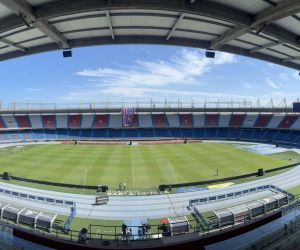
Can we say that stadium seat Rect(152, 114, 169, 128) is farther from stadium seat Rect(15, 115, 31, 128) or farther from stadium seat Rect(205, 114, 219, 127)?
stadium seat Rect(15, 115, 31, 128)

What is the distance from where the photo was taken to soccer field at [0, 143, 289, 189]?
2998 centimetres

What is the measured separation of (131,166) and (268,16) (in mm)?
30989

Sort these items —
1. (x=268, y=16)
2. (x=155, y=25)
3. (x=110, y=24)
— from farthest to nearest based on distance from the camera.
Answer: (x=155, y=25) < (x=110, y=24) < (x=268, y=16)

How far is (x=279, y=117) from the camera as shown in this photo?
74562 millimetres

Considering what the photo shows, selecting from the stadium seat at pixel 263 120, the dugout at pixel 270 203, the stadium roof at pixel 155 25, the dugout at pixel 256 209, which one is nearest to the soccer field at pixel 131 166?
the dugout at pixel 270 203

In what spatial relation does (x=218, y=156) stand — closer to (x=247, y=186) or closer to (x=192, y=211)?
(x=247, y=186)

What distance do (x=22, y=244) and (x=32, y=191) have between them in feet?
50.1

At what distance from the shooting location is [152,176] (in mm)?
31281

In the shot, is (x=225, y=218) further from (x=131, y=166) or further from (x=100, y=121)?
(x=100, y=121)

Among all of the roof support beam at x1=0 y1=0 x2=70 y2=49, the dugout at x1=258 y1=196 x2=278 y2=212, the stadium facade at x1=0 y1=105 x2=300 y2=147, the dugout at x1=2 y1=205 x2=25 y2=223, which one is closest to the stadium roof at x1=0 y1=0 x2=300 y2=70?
the roof support beam at x1=0 y1=0 x2=70 y2=49

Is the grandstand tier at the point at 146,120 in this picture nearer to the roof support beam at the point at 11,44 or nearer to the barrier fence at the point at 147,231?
the barrier fence at the point at 147,231

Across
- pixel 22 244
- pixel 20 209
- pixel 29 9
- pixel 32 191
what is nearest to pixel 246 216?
pixel 22 244

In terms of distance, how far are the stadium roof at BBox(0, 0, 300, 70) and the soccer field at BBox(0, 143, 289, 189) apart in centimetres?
1948

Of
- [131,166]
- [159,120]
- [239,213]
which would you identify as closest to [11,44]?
[239,213]
